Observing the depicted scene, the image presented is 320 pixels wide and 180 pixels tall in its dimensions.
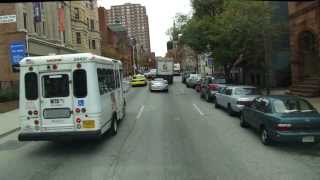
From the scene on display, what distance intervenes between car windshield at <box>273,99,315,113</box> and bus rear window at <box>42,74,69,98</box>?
603 centimetres

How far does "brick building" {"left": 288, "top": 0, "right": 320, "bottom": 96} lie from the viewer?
3002 centimetres

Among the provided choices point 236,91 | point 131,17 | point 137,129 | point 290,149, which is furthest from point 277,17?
point 131,17

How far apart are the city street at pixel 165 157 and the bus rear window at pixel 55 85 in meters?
1.68

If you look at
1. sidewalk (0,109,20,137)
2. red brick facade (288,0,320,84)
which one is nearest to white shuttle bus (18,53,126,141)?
sidewalk (0,109,20,137)

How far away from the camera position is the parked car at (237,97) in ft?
67.8

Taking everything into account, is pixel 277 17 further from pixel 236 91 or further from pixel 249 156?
pixel 249 156

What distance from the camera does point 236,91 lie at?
22.1 m

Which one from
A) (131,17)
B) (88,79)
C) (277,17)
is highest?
(131,17)

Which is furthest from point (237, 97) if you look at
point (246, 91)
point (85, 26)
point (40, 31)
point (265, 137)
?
point (85, 26)

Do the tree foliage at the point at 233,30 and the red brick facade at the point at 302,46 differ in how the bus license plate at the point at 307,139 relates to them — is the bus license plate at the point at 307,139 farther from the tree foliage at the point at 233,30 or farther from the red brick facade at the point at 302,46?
the red brick facade at the point at 302,46

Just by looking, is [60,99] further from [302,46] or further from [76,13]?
[76,13]

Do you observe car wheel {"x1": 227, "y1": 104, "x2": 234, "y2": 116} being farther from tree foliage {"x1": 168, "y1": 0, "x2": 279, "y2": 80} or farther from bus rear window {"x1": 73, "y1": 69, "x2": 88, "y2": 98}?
bus rear window {"x1": 73, "y1": 69, "x2": 88, "y2": 98}

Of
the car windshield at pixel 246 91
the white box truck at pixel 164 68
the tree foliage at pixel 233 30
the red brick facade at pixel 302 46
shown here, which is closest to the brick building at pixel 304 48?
the red brick facade at pixel 302 46

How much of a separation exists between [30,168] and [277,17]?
30.9 metres
